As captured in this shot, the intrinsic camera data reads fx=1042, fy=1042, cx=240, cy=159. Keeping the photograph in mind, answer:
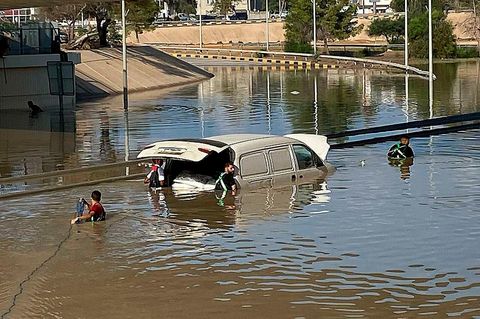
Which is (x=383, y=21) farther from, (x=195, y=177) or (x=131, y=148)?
(x=195, y=177)

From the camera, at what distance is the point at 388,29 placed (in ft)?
412

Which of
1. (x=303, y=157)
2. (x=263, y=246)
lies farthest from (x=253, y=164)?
(x=263, y=246)

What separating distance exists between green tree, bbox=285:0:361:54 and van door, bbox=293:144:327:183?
83051 millimetres

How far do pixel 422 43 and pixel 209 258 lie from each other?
87.5 metres

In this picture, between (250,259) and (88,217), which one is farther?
(88,217)

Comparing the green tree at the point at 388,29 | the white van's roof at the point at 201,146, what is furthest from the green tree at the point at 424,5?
the white van's roof at the point at 201,146

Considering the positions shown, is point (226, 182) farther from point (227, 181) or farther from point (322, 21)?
point (322, 21)

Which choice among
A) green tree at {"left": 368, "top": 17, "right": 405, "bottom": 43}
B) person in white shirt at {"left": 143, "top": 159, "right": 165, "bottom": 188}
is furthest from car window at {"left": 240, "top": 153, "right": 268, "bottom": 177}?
green tree at {"left": 368, "top": 17, "right": 405, "bottom": 43}

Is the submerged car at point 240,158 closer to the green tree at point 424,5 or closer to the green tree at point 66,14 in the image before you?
the green tree at point 66,14

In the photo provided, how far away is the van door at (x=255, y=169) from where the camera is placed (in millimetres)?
20750

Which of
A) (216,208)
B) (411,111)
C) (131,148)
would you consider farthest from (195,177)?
(411,111)

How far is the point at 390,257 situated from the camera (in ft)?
49.6

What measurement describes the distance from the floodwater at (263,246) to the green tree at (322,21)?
76.9m

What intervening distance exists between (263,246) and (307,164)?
250 inches
